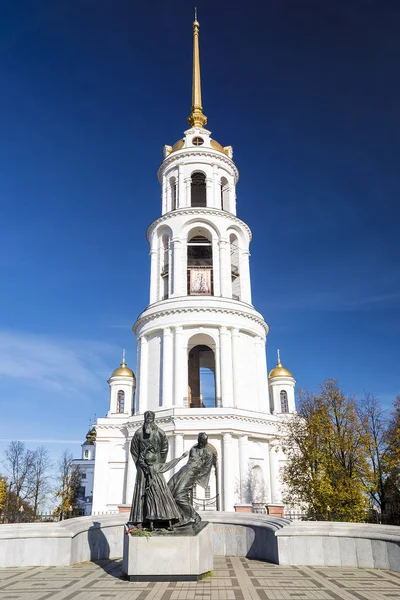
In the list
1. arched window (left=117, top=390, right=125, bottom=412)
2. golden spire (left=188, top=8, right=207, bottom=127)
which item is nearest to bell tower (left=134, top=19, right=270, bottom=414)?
golden spire (left=188, top=8, right=207, bottom=127)

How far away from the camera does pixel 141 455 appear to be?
11.3 meters

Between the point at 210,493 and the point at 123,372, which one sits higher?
the point at 123,372

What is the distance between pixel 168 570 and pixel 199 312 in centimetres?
2314

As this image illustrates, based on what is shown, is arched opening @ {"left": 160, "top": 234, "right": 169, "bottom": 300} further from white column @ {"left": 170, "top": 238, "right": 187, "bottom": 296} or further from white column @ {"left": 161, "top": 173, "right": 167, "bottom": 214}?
white column @ {"left": 161, "top": 173, "right": 167, "bottom": 214}

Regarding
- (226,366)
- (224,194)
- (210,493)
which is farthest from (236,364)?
(224,194)

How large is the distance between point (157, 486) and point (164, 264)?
28.9 metres

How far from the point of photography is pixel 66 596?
9.24 metres

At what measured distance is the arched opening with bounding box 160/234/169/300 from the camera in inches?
1511

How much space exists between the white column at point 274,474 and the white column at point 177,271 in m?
12.8

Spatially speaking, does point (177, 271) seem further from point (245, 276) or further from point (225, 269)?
point (245, 276)

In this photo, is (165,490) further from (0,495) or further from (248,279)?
(0,495)

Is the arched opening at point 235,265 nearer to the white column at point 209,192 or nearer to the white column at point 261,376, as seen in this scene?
the white column at point 209,192

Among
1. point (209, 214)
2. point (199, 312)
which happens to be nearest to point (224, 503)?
point (199, 312)

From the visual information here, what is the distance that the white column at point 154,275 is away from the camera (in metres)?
36.8
